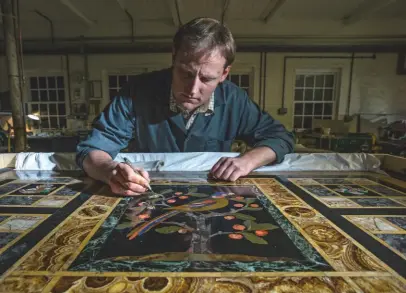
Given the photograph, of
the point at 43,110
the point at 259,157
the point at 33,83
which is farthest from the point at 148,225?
the point at 33,83

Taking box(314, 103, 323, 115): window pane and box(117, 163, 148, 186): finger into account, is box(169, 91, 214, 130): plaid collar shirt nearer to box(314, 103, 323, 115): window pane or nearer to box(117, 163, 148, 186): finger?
box(117, 163, 148, 186): finger

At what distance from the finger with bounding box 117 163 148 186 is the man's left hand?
31 cm

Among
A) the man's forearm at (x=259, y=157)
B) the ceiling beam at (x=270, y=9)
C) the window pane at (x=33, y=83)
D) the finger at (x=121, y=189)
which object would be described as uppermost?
the ceiling beam at (x=270, y=9)

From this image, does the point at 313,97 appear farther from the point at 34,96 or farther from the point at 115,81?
the point at 34,96

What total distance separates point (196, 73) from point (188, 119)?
1.19 feet

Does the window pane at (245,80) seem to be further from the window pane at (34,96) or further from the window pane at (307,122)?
the window pane at (34,96)

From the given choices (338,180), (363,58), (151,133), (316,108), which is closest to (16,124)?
(151,133)

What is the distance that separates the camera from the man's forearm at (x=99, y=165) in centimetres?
98

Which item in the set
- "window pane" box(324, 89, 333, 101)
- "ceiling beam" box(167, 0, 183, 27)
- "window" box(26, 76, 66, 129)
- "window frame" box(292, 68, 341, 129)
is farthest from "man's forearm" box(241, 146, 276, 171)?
"window" box(26, 76, 66, 129)

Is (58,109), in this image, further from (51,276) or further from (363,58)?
(363,58)

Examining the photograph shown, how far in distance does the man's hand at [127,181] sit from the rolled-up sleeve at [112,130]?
0.29 m

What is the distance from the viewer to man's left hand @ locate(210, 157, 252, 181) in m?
1.04

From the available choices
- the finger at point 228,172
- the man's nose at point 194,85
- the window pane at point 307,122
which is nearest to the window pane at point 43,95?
the window pane at point 307,122

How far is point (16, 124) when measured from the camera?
12.0ft
